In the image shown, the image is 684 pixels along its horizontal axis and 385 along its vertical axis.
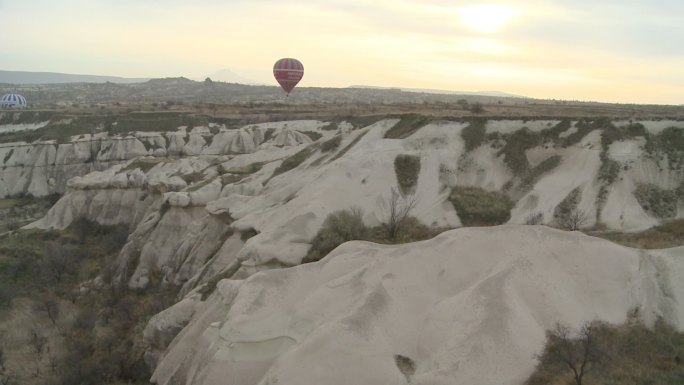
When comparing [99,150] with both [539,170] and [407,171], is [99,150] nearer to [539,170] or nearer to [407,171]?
[407,171]

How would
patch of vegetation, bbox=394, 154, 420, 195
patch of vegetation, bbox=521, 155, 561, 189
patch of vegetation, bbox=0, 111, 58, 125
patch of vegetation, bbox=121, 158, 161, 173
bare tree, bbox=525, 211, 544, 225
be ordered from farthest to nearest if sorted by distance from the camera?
patch of vegetation, bbox=0, 111, 58, 125
patch of vegetation, bbox=121, 158, 161, 173
patch of vegetation, bbox=521, 155, 561, 189
patch of vegetation, bbox=394, 154, 420, 195
bare tree, bbox=525, 211, 544, 225

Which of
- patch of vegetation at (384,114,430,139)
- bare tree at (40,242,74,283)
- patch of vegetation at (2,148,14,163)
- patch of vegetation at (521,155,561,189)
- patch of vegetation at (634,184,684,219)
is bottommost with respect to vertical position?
bare tree at (40,242,74,283)

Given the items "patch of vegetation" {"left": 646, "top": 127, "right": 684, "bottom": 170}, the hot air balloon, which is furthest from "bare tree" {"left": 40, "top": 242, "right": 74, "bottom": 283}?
the hot air balloon

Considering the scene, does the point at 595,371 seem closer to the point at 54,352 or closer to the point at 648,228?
the point at 648,228

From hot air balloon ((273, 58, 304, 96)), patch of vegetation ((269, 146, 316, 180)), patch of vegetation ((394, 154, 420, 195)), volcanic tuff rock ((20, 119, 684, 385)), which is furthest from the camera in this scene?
hot air balloon ((273, 58, 304, 96))

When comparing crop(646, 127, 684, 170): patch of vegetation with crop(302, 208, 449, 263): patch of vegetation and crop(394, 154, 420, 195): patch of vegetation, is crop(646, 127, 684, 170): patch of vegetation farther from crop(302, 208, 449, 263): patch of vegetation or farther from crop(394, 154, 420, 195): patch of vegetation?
crop(302, 208, 449, 263): patch of vegetation

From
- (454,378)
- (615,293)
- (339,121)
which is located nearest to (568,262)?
(615,293)

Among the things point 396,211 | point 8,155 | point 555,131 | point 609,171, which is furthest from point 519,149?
point 8,155
